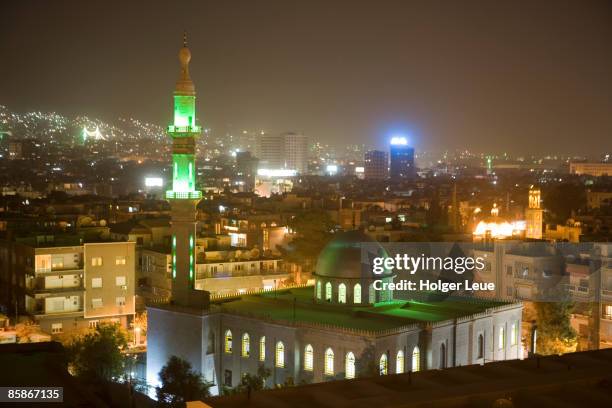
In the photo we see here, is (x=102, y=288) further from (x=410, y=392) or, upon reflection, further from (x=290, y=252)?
(x=410, y=392)

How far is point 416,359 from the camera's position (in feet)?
71.6

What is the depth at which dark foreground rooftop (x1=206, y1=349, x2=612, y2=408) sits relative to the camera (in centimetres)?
1168

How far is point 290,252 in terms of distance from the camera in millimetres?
36969

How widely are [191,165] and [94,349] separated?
5.69 meters

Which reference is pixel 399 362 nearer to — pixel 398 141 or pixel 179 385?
pixel 179 385

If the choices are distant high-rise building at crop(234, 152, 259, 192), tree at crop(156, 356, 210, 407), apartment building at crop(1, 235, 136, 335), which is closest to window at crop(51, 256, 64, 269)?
apartment building at crop(1, 235, 136, 335)

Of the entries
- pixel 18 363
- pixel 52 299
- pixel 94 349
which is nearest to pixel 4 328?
pixel 52 299

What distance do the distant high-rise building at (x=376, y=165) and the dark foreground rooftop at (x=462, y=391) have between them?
161 metres

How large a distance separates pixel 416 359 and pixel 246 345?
4257 millimetres

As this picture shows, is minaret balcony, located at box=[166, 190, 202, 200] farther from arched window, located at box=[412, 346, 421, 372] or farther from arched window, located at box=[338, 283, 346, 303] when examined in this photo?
arched window, located at box=[412, 346, 421, 372]

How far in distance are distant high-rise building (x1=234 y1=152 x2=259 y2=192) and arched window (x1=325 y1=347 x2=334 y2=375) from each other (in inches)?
3569

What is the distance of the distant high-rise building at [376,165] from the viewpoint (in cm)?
17562

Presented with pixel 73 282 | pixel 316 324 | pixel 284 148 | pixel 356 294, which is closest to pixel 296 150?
pixel 284 148

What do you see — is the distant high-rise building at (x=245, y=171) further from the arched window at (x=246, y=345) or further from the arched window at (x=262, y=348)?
the arched window at (x=262, y=348)
